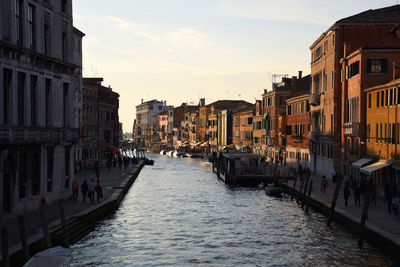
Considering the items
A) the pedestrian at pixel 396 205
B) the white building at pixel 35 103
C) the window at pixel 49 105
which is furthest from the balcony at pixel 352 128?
the window at pixel 49 105

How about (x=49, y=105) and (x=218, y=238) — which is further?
(x=49, y=105)

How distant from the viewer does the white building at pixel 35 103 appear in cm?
2783

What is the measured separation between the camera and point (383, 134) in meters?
39.0

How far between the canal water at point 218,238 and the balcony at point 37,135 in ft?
16.5

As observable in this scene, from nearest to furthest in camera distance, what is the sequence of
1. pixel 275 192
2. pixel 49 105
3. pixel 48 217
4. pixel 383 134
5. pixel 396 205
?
pixel 48 217 < pixel 396 205 < pixel 49 105 < pixel 383 134 < pixel 275 192

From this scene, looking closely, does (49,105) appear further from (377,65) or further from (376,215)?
(377,65)

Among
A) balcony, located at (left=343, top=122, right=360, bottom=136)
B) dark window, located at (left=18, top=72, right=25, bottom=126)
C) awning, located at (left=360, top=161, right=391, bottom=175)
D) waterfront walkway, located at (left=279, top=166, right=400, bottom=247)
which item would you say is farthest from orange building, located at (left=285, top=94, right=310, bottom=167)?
dark window, located at (left=18, top=72, right=25, bottom=126)

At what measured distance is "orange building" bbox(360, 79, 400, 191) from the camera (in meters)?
36.2

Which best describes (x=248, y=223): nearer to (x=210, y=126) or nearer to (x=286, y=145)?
(x=286, y=145)

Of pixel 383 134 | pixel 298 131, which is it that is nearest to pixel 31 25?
pixel 383 134

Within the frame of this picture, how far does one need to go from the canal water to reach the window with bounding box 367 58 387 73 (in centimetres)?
1125

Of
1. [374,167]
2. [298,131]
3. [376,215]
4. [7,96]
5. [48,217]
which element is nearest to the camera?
[7,96]

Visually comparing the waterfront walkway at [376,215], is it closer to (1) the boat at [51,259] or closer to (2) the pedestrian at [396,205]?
(2) the pedestrian at [396,205]

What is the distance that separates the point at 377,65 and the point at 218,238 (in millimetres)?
20417
